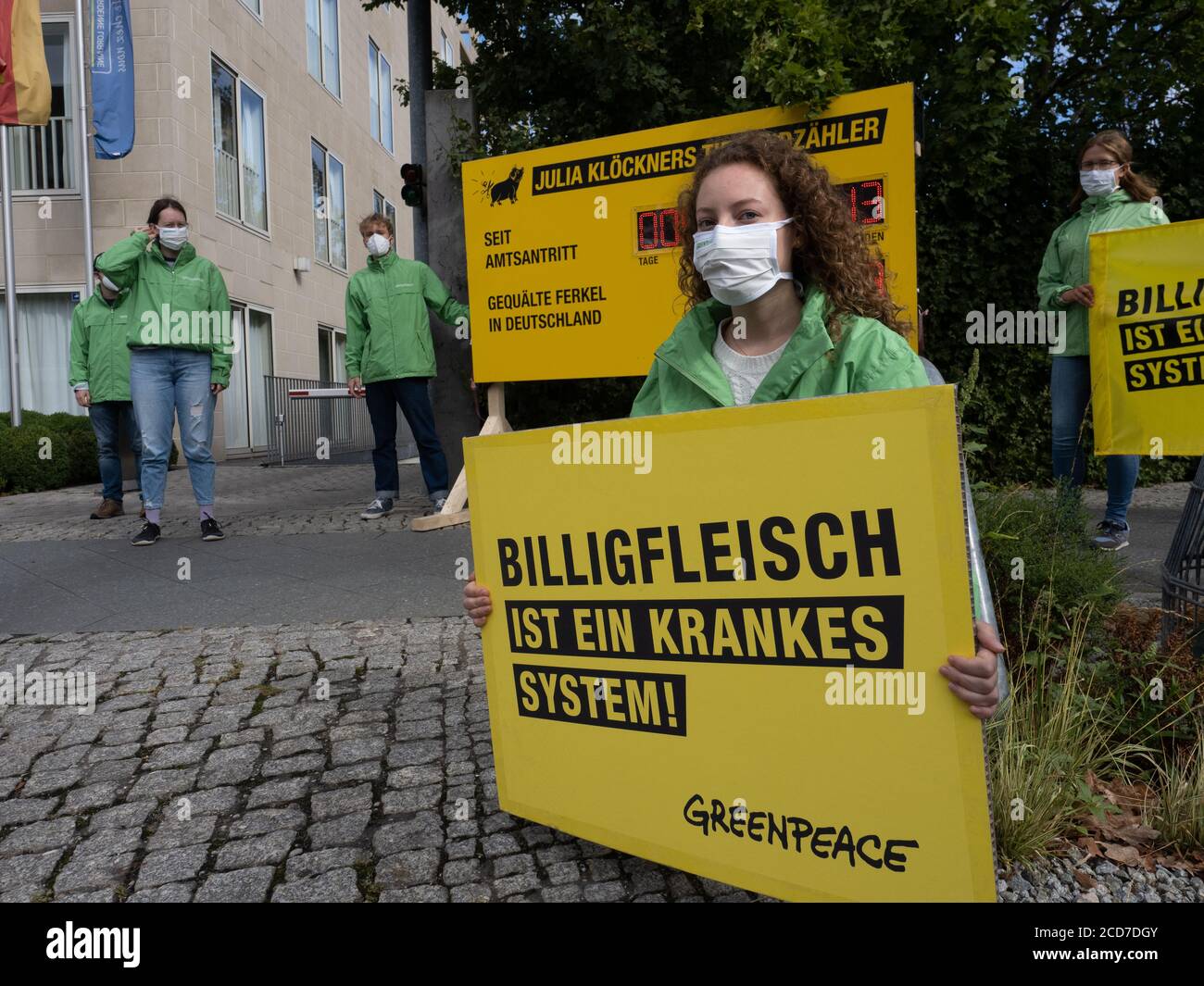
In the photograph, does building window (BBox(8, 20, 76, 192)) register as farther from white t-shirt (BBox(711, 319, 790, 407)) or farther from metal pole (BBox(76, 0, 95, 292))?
white t-shirt (BBox(711, 319, 790, 407))

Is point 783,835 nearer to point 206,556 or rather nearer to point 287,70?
point 206,556

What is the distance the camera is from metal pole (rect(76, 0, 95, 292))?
43.0ft

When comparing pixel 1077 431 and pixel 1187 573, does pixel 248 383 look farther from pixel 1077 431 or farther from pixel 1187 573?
pixel 1187 573

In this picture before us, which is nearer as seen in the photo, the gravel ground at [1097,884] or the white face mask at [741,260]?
the gravel ground at [1097,884]

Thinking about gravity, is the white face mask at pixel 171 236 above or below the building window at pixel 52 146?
below

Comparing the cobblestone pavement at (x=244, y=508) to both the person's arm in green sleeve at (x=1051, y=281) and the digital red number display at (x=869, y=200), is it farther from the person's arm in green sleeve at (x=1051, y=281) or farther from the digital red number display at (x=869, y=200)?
the person's arm in green sleeve at (x=1051, y=281)

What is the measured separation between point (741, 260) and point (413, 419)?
5028 millimetres

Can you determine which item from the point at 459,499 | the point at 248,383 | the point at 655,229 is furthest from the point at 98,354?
the point at 248,383

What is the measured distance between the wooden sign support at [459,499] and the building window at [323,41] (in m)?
15.8

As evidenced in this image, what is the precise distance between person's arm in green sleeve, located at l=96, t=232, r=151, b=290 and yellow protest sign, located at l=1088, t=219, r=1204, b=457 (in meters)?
5.60

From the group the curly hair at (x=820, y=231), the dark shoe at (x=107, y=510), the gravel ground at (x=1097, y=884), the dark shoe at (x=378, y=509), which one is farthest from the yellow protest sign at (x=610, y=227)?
the dark shoe at (x=107, y=510)

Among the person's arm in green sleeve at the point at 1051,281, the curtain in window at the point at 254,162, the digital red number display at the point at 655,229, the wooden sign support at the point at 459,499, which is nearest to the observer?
the person's arm in green sleeve at the point at 1051,281

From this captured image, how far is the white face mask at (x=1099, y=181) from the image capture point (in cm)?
484

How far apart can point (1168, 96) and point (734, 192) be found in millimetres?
7235
